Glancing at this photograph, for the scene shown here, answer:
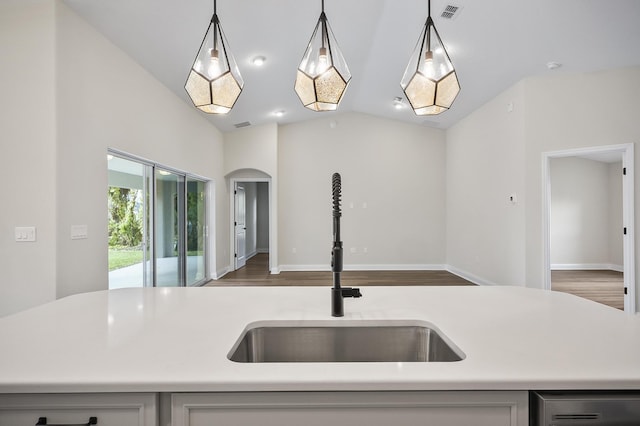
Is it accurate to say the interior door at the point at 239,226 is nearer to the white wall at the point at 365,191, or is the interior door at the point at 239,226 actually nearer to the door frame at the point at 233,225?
the door frame at the point at 233,225

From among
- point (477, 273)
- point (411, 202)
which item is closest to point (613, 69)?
point (477, 273)

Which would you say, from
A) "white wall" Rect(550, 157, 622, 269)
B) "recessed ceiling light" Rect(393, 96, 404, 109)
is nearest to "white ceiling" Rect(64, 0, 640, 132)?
"recessed ceiling light" Rect(393, 96, 404, 109)

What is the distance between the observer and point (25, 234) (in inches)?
102

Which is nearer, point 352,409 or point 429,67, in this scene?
point 352,409

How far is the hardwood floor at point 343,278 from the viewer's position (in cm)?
613

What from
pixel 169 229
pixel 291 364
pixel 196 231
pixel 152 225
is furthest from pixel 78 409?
pixel 196 231

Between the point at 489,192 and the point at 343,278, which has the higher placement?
the point at 489,192

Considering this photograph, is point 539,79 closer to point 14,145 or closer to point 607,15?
point 607,15

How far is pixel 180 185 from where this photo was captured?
523 cm

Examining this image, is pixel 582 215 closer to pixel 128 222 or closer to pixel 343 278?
pixel 343 278

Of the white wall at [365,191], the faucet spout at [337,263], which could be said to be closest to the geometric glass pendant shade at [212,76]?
the faucet spout at [337,263]

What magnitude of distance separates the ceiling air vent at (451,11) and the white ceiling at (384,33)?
0.05 metres

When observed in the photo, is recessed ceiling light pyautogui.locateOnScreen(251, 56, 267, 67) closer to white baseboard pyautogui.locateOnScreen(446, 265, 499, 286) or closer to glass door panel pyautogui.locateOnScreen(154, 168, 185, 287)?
glass door panel pyautogui.locateOnScreen(154, 168, 185, 287)

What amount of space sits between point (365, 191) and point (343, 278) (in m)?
2.16
